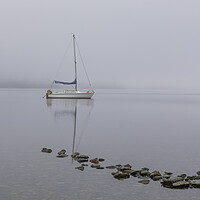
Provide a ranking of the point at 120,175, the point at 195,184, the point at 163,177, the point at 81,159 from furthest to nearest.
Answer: the point at 81,159, the point at 120,175, the point at 163,177, the point at 195,184

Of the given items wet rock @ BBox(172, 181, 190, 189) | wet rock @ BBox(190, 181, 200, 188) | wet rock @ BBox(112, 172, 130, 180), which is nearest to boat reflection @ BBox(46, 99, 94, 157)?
wet rock @ BBox(112, 172, 130, 180)

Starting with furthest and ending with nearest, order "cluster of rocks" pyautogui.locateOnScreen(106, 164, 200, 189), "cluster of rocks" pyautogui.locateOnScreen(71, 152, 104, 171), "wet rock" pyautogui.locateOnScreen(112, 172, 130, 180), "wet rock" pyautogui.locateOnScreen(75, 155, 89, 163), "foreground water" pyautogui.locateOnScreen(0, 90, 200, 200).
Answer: "wet rock" pyautogui.locateOnScreen(75, 155, 89, 163)
"cluster of rocks" pyautogui.locateOnScreen(71, 152, 104, 171)
"wet rock" pyautogui.locateOnScreen(112, 172, 130, 180)
"cluster of rocks" pyautogui.locateOnScreen(106, 164, 200, 189)
"foreground water" pyautogui.locateOnScreen(0, 90, 200, 200)

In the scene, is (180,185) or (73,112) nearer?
(180,185)

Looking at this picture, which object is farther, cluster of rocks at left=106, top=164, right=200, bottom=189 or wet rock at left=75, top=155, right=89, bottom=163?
wet rock at left=75, top=155, right=89, bottom=163

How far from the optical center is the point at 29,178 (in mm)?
17500

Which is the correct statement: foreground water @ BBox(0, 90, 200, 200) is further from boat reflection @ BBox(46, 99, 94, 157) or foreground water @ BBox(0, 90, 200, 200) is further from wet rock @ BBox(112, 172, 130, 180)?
boat reflection @ BBox(46, 99, 94, 157)

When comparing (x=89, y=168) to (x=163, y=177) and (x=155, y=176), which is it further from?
(x=163, y=177)

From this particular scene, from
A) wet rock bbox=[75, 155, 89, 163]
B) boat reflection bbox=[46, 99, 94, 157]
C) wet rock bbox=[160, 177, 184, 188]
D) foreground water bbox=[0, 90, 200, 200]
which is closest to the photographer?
foreground water bbox=[0, 90, 200, 200]

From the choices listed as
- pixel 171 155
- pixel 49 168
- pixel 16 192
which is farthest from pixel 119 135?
pixel 16 192

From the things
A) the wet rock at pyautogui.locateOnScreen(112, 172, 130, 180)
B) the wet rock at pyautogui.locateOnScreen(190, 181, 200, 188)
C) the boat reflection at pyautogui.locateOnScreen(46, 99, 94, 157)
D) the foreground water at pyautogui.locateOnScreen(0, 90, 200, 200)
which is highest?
the wet rock at pyautogui.locateOnScreen(190, 181, 200, 188)

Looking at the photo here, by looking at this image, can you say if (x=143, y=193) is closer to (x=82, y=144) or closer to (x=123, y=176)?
(x=123, y=176)

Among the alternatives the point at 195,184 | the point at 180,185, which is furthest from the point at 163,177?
the point at 195,184

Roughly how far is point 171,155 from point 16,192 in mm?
13744

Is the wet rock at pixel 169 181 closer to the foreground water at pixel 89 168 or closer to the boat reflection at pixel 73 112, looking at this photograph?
the foreground water at pixel 89 168
